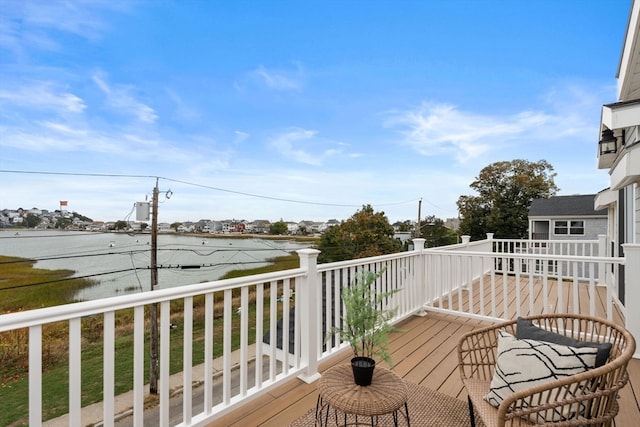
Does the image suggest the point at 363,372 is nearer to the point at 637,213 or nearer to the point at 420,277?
the point at 420,277

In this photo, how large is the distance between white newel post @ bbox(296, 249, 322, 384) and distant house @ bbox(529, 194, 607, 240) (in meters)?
19.9

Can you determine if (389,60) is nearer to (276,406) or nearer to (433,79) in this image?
(433,79)

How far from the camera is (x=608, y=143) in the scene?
5074mm

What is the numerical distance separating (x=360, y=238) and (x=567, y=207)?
12.6 m

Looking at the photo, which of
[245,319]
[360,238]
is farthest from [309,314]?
[360,238]

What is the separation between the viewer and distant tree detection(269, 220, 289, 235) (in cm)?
1728

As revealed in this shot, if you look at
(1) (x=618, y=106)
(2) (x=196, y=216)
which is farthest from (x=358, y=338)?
(2) (x=196, y=216)

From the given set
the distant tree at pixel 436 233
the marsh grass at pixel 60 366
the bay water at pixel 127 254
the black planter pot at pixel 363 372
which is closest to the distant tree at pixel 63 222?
the bay water at pixel 127 254

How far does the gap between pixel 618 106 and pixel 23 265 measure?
1701cm

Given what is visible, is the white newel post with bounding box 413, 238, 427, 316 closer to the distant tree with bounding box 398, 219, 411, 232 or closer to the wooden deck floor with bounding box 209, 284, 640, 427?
the wooden deck floor with bounding box 209, 284, 640, 427

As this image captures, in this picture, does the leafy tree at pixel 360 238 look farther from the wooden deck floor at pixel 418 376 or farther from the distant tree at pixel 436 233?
the wooden deck floor at pixel 418 376

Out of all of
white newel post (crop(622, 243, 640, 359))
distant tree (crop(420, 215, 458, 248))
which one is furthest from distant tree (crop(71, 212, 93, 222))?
distant tree (crop(420, 215, 458, 248))

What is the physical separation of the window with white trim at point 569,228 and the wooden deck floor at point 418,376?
16696mm

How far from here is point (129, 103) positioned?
13344mm
